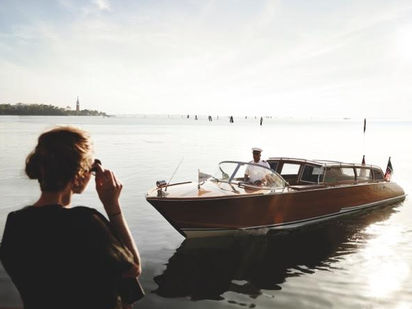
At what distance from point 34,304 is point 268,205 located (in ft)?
29.8

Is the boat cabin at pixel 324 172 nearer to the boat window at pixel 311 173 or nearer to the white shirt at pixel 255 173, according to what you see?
the boat window at pixel 311 173

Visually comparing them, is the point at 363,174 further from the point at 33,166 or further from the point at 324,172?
the point at 33,166

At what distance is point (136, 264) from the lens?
1.75m

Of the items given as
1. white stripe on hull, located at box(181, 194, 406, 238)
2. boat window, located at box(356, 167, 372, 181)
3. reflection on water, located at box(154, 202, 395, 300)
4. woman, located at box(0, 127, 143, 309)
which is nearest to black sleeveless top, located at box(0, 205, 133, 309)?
woman, located at box(0, 127, 143, 309)

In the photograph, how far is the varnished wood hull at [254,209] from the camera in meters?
9.09

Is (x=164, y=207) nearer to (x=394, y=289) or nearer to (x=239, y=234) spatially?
(x=239, y=234)

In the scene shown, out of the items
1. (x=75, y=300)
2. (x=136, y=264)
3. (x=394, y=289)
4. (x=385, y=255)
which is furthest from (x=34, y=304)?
(x=385, y=255)

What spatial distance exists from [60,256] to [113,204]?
0.35m

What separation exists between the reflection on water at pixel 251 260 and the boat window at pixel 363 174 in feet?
8.25

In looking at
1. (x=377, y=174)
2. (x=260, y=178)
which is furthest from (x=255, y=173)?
(x=377, y=174)

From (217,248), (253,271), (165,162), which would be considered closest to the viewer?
(253,271)

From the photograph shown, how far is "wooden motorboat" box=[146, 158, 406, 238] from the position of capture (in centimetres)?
917

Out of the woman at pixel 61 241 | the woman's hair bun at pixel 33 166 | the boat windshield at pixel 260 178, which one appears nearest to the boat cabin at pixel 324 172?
the boat windshield at pixel 260 178

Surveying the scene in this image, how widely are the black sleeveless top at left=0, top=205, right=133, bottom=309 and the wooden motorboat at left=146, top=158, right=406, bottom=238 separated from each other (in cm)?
731
